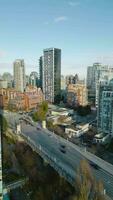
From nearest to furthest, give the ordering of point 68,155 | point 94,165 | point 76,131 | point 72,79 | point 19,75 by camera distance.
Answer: point 94,165 → point 68,155 → point 76,131 → point 19,75 → point 72,79

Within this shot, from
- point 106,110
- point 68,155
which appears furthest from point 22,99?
point 68,155

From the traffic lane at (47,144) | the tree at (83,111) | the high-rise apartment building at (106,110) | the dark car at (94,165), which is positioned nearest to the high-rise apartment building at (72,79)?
the tree at (83,111)

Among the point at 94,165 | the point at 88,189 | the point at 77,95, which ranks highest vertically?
the point at 77,95

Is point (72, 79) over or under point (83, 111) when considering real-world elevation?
over

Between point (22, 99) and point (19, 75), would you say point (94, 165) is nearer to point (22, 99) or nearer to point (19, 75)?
point (22, 99)

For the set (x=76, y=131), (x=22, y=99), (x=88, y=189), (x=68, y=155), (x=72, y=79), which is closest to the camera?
(x=88, y=189)

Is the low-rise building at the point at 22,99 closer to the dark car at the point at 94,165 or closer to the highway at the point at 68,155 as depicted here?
the highway at the point at 68,155

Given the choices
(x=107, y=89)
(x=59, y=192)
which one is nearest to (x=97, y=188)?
(x=59, y=192)

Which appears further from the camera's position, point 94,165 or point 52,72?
point 52,72
